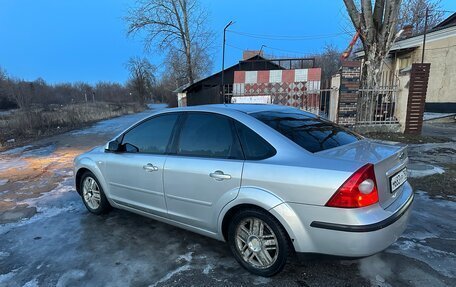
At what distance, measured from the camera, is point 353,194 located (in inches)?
94.7

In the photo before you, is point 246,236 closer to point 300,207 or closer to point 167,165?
point 300,207

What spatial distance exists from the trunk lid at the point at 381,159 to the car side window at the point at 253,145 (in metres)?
0.46

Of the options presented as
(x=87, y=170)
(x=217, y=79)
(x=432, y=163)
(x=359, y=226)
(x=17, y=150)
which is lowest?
(x=17, y=150)

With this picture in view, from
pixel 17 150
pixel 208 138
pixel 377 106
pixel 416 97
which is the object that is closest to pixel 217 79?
pixel 377 106

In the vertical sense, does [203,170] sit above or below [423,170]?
above

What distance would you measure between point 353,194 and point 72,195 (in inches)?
198

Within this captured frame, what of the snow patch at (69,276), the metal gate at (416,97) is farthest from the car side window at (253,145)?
the metal gate at (416,97)

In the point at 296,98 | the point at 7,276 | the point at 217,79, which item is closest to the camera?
the point at 7,276

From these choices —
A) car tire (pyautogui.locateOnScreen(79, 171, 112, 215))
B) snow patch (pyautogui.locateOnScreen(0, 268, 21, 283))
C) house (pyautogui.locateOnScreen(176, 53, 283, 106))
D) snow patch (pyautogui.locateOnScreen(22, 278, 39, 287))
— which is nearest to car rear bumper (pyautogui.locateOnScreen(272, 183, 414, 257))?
snow patch (pyautogui.locateOnScreen(22, 278, 39, 287))

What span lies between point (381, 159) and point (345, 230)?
2.37ft

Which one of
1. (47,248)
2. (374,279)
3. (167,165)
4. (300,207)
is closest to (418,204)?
(374,279)

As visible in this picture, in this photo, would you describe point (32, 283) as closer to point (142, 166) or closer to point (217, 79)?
point (142, 166)

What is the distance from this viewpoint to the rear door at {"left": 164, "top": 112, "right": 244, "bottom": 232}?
118 inches

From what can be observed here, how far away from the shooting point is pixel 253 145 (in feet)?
9.72
